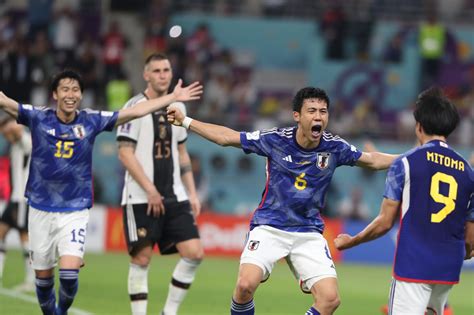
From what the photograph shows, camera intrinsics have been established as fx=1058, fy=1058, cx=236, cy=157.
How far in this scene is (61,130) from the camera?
32.7 ft

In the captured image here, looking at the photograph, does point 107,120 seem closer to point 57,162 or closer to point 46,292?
point 57,162

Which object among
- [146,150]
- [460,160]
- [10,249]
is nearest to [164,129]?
[146,150]

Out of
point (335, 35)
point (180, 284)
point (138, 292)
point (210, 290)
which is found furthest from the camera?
point (335, 35)

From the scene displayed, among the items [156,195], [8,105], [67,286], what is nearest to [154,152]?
[156,195]

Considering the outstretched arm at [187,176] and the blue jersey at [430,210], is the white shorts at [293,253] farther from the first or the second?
the outstretched arm at [187,176]

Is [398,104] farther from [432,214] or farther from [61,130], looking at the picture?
[432,214]

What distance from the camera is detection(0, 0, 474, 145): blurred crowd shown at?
23.5 meters

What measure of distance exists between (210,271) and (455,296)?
171 inches

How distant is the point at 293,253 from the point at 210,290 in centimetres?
601

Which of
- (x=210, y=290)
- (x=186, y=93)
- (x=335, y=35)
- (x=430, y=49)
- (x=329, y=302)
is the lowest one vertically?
(x=210, y=290)

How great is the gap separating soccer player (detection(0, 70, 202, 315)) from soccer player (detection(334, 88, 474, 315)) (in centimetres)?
305

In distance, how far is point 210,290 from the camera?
14805 mm

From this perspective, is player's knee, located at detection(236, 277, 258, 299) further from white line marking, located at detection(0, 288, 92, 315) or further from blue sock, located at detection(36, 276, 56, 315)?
white line marking, located at detection(0, 288, 92, 315)

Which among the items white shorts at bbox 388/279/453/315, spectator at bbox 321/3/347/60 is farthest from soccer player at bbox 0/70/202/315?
spectator at bbox 321/3/347/60
